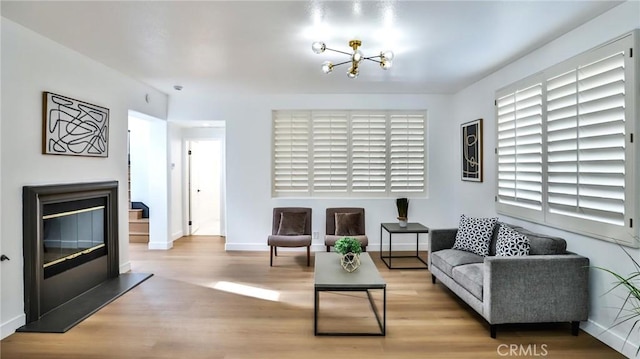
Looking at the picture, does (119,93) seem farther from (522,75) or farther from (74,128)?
(522,75)

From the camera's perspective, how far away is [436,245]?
397 centimetres

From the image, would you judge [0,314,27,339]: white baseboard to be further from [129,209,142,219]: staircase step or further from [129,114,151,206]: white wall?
[129,114,151,206]: white wall

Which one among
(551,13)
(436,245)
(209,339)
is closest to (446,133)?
(436,245)

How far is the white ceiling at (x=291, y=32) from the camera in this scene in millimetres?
2500

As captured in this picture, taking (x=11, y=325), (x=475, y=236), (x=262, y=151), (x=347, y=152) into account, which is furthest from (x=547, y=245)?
(x=11, y=325)

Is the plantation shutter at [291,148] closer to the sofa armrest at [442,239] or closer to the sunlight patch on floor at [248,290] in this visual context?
the sunlight patch on floor at [248,290]

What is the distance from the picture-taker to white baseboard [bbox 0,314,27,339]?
2682 mm

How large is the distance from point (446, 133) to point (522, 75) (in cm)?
196

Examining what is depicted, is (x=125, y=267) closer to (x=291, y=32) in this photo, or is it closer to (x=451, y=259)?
(x=291, y=32)

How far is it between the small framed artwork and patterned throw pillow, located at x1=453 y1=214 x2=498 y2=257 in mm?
1074

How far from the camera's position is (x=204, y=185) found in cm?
743

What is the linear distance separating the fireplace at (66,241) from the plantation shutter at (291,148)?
239 cm

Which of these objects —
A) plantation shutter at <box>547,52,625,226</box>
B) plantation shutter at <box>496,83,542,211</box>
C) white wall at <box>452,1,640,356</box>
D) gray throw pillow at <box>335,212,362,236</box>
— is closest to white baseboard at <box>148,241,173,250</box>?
gray throw pillow at <box>335,212,362,236</box>

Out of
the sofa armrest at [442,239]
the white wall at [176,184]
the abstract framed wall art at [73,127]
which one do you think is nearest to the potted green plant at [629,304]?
the sofa armrest at [442,239]
